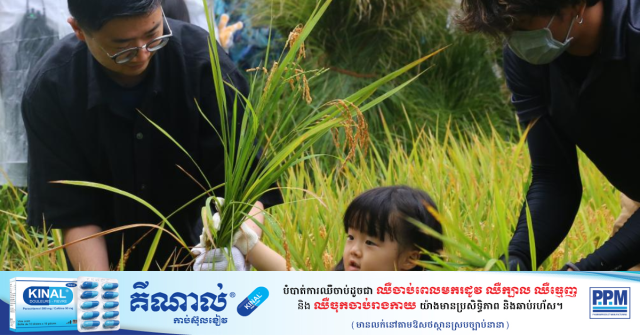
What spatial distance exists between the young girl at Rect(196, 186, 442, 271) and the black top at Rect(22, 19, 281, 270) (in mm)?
168

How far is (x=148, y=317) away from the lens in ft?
5.14

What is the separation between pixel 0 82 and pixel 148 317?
1988 millimetres

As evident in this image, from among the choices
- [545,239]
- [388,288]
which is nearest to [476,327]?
[388,288]

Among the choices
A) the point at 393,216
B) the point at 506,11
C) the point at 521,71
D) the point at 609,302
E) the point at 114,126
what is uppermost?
the point at 506,11

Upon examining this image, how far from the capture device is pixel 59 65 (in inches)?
76.2

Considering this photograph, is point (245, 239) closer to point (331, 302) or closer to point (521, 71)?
point (331, 302)

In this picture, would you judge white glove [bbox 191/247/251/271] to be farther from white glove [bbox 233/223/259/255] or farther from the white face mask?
the white face mask

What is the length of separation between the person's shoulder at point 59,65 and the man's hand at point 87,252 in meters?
0.33

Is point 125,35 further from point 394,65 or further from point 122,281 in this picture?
point 394,65

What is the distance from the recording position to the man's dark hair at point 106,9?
1.72 meters

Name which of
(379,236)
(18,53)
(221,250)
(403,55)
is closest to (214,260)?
(221,250)

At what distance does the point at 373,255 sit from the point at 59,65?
2.67 ft

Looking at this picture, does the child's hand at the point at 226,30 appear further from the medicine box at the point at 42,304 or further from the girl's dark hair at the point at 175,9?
the medicine box at the point at 42,304

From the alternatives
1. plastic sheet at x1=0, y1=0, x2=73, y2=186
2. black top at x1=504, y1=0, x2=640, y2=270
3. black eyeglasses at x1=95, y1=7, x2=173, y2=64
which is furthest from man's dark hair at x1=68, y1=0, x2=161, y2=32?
Result: plastic sheet at x1=0, y1=0, x2=73, y2=186
